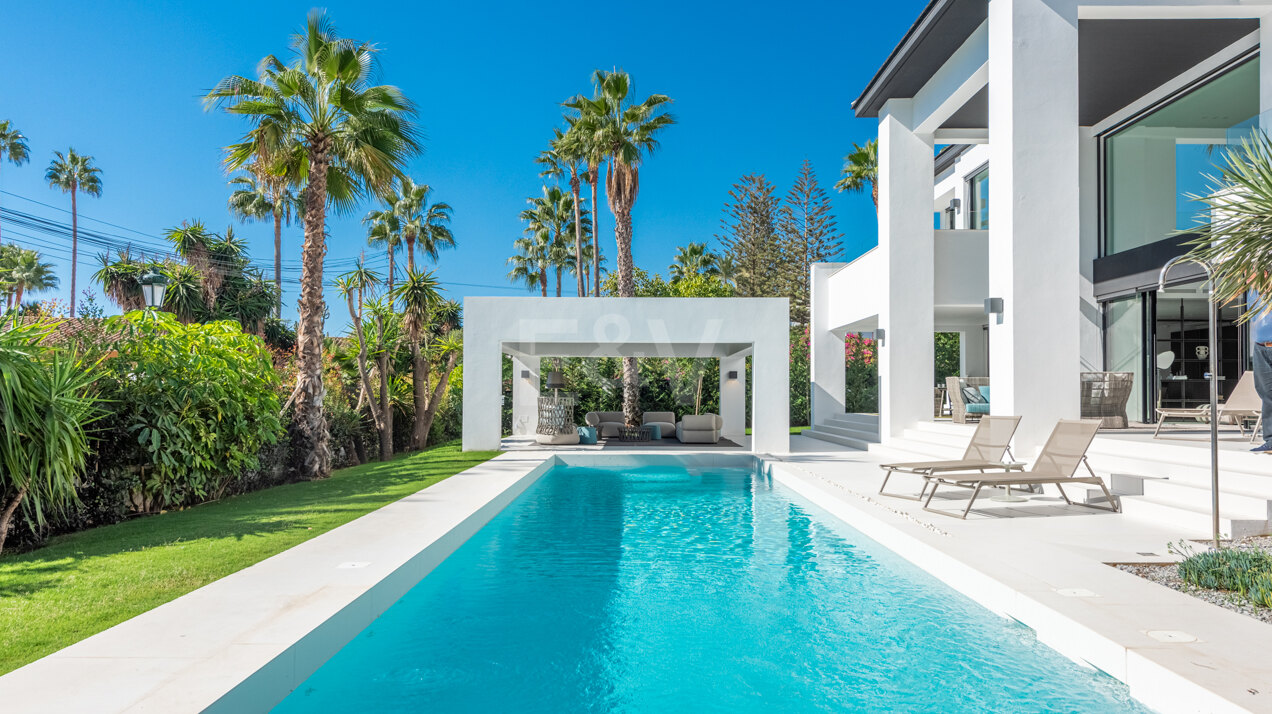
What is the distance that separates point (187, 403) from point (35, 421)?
2.34 m

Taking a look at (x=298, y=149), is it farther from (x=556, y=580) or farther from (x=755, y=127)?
(x=755, y=127)

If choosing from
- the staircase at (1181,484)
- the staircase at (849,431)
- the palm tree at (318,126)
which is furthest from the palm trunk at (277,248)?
the staircase at (1181,484)

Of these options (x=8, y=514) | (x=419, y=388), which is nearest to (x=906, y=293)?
(x=419, y=388)

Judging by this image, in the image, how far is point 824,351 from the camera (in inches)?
698

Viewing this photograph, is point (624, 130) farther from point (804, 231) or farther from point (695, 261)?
point (695, 261)

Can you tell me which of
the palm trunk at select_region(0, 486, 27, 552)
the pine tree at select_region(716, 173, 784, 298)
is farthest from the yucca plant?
the pine tree at select_region(716, 173, 784, 298)

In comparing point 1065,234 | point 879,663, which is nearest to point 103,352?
point 879,663

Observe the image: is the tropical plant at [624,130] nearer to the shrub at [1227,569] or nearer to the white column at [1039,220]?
the white column at [1039,220]

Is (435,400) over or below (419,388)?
below

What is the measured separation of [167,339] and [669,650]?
263 inches

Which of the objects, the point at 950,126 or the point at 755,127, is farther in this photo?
the point at 755,127

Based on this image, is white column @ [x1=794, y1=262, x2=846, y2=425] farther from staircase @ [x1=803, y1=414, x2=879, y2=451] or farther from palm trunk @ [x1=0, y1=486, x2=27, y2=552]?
palm trunk @ [x1=0, y1=486, x2=27, y2=552]

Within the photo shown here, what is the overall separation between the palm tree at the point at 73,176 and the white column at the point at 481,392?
37.7 meters

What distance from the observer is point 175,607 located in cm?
395
